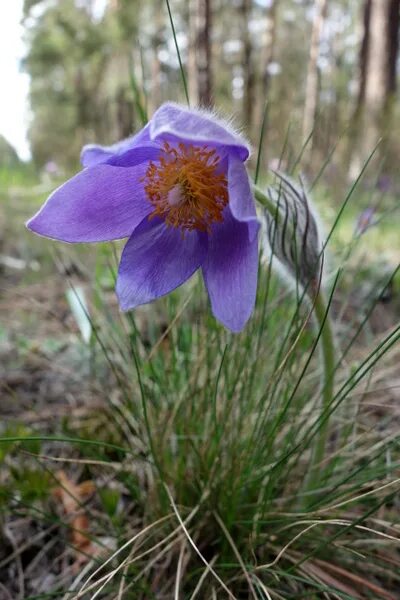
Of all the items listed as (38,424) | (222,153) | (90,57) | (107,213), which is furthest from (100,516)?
(90,57)

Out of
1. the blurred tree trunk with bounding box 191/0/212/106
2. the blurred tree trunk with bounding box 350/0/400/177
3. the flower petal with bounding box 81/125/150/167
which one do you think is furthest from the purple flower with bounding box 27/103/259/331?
the blurred tree trunk with bounding box 191/0/212/106

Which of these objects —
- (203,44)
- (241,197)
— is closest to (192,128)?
(241,197)

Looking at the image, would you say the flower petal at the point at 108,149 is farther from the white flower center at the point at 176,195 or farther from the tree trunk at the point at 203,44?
the tree trunk at the point at 203,44

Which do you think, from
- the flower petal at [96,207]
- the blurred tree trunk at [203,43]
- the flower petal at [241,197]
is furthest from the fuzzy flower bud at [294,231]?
the blurred tree trunk at [203,43]

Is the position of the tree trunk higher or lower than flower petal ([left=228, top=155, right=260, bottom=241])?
higher

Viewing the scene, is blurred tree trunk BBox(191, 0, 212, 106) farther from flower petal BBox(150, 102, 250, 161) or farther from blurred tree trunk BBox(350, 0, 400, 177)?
flower petal BBox(150, 102, 250, 161)

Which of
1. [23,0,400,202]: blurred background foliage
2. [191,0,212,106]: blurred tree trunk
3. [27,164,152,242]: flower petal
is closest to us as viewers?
[27,164,152,242]: flower petal

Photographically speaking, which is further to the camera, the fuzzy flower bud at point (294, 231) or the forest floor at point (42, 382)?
the forest floor at point (42, 382)

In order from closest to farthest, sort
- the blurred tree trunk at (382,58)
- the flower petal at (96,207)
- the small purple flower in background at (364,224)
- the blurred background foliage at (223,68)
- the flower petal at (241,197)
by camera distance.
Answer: the flower petal at (241,197)
the flower petal at (96,207)
the small purple flower in background at (364,224)
the blurred background foliage at (223,68)
the blurred tree trunk at (382,58)
